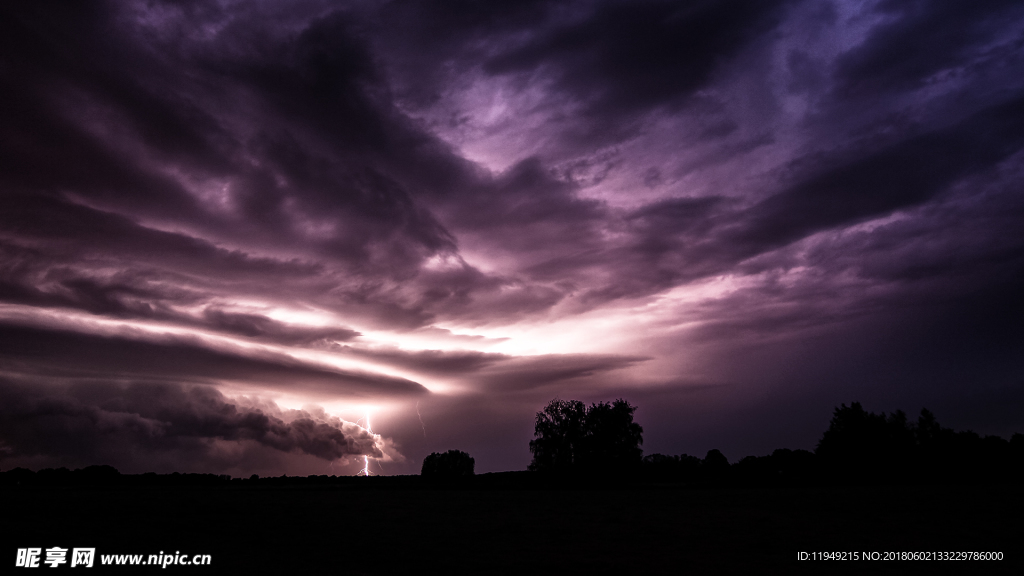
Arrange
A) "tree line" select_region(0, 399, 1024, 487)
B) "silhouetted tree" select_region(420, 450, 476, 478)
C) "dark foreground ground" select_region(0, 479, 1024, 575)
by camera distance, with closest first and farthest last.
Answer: "dark foreground ground" select_region(0, 479, 1024, 575)
"tree line" select_region(0, 399, 1024, 487)
"silhouetted tree" select_region(420, 450, 476, 478)

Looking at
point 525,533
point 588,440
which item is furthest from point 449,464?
point 525,533

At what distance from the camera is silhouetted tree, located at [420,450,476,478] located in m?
166

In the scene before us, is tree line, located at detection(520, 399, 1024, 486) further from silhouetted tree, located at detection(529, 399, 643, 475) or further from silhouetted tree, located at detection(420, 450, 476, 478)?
silhouetted tree, located at detection(420, 450, 476, 478)

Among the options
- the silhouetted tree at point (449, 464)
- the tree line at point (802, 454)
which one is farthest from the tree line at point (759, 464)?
the silhouetted tree at point (449, 464)

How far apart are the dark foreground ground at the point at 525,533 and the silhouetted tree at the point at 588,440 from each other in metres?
63.2

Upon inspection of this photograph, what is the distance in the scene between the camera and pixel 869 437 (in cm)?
11200

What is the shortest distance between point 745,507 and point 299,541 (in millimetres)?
40695

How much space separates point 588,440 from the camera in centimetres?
12112

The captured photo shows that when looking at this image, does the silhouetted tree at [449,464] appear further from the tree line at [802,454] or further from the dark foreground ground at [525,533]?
the dark foreground ground at [525,533]

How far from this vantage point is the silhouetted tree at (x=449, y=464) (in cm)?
16562

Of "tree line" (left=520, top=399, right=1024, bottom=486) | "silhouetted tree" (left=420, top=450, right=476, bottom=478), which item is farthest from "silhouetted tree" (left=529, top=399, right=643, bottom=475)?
"silhouetted tree" (left=420, top=450, right=476, bottom=478)

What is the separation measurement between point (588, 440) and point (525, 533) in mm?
87115

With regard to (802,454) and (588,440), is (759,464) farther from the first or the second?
(588,440)

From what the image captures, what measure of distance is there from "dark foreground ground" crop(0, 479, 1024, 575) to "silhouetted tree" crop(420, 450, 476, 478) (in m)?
114
